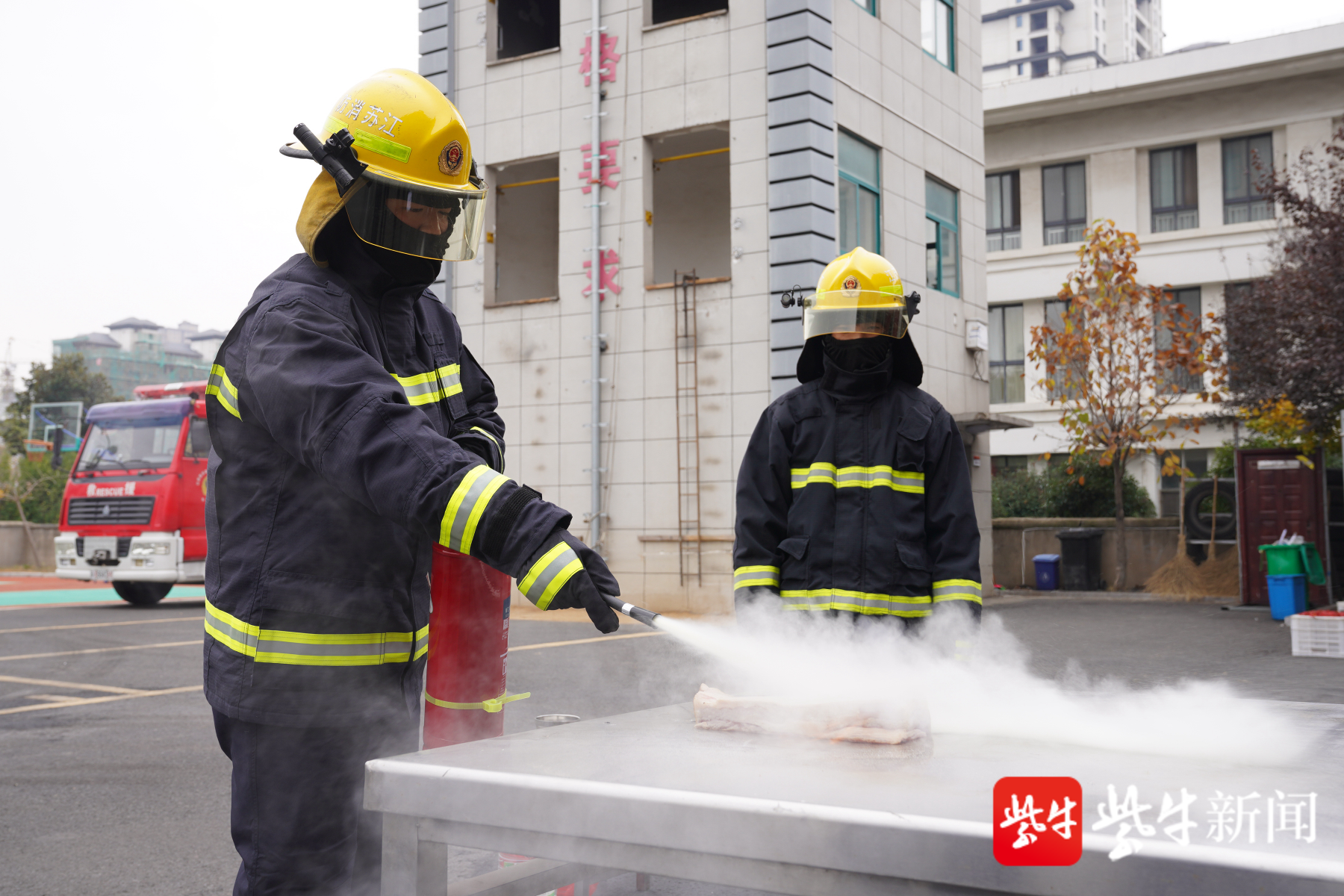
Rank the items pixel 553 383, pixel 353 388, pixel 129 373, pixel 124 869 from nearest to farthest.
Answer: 1. pixel 353 388
2. pixel 124 869
3. pixel 553 383
4. pixel 129 373

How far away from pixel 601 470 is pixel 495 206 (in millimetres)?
4995

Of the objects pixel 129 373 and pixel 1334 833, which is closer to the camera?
pixel 1334 833

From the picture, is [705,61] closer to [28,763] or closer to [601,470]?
[601,470]

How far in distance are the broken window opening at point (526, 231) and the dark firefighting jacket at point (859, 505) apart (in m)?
13.0

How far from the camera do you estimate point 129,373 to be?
89.2 m

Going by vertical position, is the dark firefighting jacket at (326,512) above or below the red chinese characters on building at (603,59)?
below

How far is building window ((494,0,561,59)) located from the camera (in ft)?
51.4

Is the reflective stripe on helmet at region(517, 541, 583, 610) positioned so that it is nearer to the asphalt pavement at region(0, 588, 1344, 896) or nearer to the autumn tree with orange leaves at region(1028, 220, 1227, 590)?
the asphalt pavement at region(0, 588, 1344, 896)

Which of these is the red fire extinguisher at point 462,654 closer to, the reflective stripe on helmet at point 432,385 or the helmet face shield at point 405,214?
the reflective stripe on helmet at point 432,385

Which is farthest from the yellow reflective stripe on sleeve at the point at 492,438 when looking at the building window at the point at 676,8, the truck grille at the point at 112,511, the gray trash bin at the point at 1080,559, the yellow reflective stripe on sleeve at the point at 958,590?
the gray trash bin at the point at 1080,559

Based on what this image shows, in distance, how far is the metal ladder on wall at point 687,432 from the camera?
13.3 meters

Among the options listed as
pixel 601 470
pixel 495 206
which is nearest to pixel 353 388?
pixel 601 470

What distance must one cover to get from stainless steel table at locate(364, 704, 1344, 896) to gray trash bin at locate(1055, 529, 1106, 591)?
59.0 ft

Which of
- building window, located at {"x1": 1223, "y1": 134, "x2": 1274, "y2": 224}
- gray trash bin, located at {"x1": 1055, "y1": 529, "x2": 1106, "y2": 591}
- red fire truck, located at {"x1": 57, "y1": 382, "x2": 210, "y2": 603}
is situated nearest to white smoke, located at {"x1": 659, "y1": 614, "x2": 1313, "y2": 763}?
red fire truck, located at {"x1": 57, "y1": 382, "x2": 210, "y2": 603}
